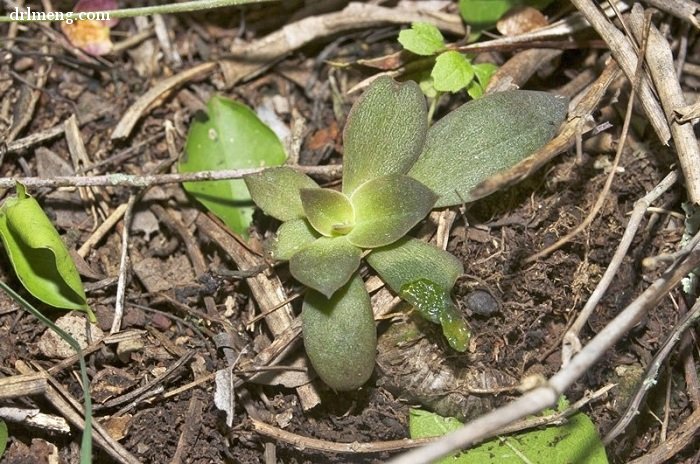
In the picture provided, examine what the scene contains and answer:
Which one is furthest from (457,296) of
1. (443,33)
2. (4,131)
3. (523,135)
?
(4,131)

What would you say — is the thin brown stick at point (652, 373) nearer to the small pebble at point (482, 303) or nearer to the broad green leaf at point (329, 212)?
the small pebble at point (482, 303)

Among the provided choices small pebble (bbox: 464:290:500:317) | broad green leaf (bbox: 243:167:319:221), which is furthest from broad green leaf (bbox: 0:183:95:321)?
small pebble (bbox: 464:290:500:317)

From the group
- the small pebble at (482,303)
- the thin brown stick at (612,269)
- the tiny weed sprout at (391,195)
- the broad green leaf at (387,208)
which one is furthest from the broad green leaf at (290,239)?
the thin brown stick at (612,269)

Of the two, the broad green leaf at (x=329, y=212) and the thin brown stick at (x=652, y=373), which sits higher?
the broad green leaf at (x=329, y=212)

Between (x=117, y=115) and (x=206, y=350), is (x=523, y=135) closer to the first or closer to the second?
(x=206, y=350)

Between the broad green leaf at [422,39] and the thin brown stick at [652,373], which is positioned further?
the broad green leaf at [422,39]

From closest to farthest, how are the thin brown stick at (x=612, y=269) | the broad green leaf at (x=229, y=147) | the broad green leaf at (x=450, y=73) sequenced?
the thin brown stick at (x=612, y=269) < the broad green leaf at (x=450, y=73) < the broad green leaf at (x=229, y=147)

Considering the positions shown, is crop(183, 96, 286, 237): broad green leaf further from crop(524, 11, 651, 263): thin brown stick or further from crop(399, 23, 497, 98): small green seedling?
crop(524, 11, 651, 263): thin brown stick
